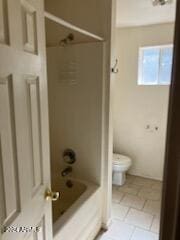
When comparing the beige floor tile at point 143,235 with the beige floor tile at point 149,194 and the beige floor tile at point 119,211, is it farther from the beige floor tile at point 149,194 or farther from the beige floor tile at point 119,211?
the beige floor tile at point 149,194

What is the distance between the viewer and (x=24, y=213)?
1.00 meters

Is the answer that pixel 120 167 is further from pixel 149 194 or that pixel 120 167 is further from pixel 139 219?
pixel 139 219

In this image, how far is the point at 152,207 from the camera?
272 centimetres

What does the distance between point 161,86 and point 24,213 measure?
2.74m

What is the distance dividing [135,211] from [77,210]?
3.65 feet

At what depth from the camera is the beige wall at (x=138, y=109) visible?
10.4 feet

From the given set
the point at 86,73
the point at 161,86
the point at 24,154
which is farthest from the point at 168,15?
the point at 24,154

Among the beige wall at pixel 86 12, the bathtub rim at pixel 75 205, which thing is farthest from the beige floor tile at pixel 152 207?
the beige wall at pixel 86 12

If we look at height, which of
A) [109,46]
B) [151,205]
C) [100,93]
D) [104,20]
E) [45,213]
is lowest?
[151,205]

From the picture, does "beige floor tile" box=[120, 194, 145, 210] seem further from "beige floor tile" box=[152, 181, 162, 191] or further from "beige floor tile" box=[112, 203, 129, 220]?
"beige floor tile" box=[152, 181, 162, 191]

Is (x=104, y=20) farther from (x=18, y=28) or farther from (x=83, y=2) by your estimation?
(x=18, y=28)

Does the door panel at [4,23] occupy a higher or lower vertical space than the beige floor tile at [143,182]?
higher

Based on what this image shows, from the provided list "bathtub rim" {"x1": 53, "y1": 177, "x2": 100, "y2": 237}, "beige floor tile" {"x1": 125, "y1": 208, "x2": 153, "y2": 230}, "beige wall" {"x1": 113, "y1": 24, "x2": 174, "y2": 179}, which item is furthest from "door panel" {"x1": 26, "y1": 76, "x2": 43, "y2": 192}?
"beige wall" {"x1": 113, "y1": 24, "x2": 174, "y2": 179}

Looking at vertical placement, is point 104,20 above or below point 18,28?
above
